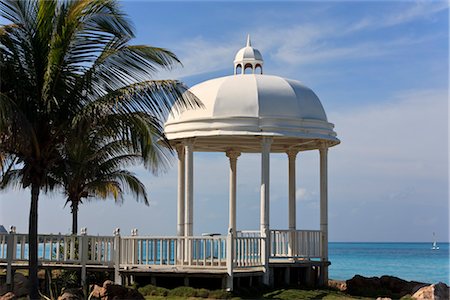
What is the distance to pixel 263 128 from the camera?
23.4 meters

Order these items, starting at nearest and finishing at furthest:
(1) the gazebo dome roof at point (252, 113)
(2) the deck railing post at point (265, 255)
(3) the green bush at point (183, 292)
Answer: (3) the green bush at point (183, 292)
(2) the deck railing post at point (265, 255)
(1) the gazebo dome roof at point (252, 113)

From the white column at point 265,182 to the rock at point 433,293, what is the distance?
4763 millimetres

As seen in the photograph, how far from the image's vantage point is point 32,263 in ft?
59.7

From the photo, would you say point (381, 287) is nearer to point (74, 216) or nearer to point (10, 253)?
point (74, 216)

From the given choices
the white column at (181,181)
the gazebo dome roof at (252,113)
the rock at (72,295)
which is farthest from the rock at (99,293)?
the white column at (181,181)

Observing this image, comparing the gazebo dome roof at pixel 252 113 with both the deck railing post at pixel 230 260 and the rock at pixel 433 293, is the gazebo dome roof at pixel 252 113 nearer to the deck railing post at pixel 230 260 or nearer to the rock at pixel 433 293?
the deck railing post at pixel 230 260

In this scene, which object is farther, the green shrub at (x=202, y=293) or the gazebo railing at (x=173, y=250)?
the gazebo railing at (x=173, y=250)

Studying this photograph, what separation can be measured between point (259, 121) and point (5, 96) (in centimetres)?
866

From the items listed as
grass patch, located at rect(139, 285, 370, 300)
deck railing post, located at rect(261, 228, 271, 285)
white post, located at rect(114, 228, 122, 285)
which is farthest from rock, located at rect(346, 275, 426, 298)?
white post, located at rect(114, 228, 122, 285)

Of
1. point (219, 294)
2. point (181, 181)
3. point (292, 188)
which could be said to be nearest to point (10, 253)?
point (181, 181)

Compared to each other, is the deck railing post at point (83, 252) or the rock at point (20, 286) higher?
the deck railing post at point (83, 252)

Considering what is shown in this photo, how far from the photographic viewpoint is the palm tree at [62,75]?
59.2 feet

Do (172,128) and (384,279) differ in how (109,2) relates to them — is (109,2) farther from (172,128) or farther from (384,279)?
(384,279)

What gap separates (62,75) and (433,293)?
1195 cm
